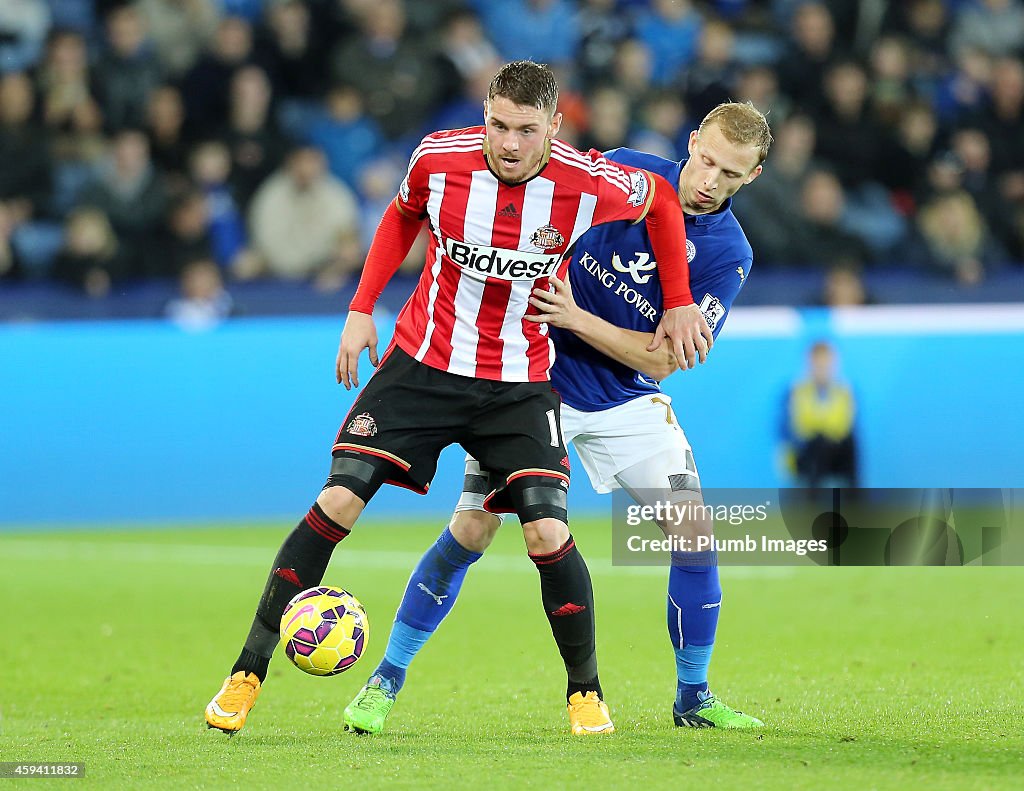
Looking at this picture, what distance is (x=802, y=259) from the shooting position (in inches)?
498

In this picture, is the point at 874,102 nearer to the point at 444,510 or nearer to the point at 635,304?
the point at 444,510

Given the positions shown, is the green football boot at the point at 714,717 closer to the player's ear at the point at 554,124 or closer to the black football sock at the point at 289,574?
the black football sock at the point at 289,574

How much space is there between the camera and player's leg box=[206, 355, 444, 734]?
4.68 meters

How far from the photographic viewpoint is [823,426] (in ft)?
34.9

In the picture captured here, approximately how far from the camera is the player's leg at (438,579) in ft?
17.0

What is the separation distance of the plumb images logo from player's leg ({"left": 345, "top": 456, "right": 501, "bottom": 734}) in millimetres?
3546

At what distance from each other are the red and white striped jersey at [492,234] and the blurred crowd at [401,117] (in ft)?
22.4

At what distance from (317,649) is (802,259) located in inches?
350

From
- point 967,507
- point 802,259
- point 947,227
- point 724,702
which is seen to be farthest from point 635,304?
point 947,227

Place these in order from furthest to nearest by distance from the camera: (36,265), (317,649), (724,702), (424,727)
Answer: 1. (36,265)
2. (724,702)
3. (424,727)
4. (317,649)

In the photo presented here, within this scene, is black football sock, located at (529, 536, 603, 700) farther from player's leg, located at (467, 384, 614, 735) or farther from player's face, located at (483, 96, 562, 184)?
player's face, located at (483, 96, 562, 184)

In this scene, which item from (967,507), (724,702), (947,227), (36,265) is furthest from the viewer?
(947,227)

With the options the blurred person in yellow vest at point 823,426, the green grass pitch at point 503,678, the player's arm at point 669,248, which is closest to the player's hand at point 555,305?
the player's arm at point 669,248

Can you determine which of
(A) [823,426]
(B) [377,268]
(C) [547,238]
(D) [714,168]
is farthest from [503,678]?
(A) [823,426]
